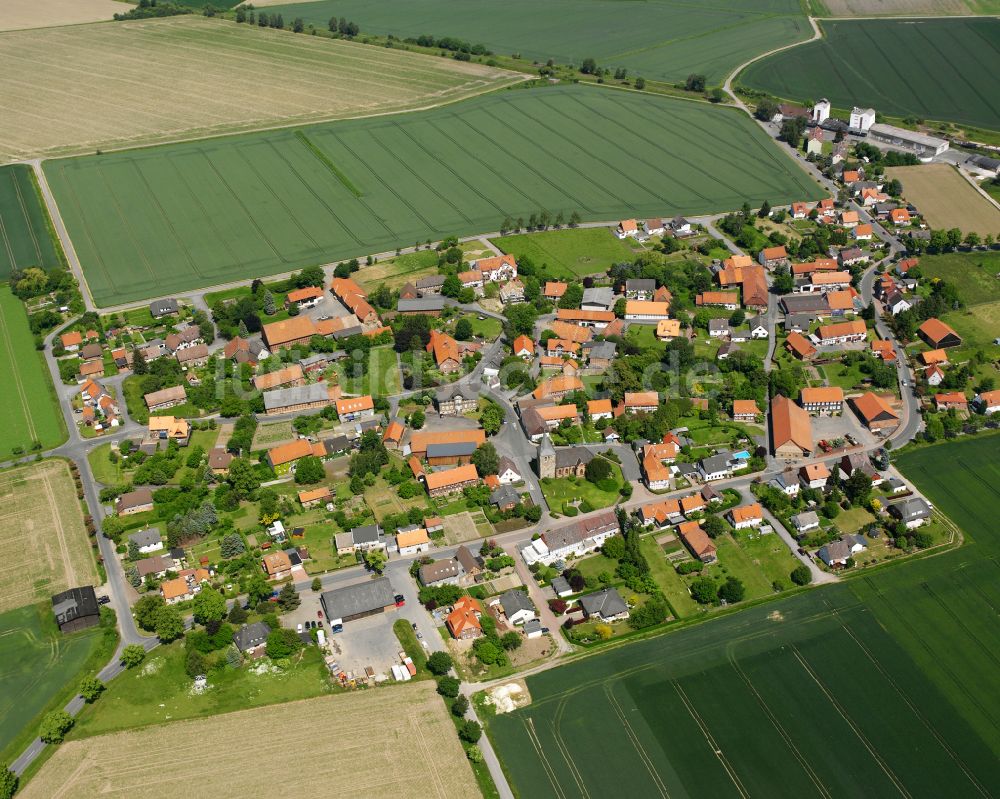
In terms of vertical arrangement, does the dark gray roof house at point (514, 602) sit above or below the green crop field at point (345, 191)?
below

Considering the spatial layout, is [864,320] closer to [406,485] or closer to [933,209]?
[933,209]

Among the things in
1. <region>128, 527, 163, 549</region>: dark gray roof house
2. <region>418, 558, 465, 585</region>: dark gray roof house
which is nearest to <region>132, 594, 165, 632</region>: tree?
<region>128, 527, 163, 549</region>: dark gray roof house

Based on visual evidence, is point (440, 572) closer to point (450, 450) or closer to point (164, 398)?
point (450, 450)

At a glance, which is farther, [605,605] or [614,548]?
[614,548]

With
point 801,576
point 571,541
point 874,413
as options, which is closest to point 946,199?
point 874,413

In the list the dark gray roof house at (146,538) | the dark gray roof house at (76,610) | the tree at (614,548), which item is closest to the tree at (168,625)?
the dark gray roof house at (76,610)

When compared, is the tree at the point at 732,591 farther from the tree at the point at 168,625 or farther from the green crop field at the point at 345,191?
the green crop field at the point at 345,191

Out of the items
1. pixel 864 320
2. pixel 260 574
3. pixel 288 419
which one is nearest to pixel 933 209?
pixel 864 320
